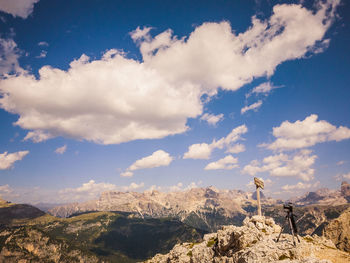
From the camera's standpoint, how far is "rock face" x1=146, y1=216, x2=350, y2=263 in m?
27.5

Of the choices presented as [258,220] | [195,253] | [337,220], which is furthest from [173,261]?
[337,220]

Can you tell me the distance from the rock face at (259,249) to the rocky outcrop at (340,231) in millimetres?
26888

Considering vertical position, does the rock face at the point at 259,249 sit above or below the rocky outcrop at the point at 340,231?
above

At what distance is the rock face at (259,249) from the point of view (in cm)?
2745

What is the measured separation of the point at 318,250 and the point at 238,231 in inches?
638

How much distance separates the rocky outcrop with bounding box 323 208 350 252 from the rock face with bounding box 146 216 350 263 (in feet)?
88.2

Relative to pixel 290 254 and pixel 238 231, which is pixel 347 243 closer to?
pixel 238 231

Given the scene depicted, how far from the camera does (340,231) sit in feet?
239

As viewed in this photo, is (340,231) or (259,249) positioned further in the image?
(340,231)

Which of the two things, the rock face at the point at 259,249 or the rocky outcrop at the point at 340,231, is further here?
the rocky outcrop at the point at 340,231

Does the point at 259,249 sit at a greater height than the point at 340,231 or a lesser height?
greater

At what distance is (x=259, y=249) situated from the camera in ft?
101

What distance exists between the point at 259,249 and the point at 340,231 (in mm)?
63898

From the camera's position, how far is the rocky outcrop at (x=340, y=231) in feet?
216
